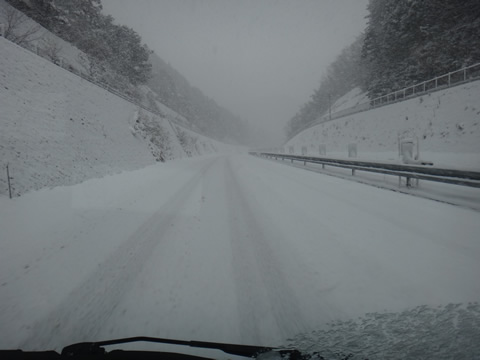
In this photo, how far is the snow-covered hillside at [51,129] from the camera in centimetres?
712

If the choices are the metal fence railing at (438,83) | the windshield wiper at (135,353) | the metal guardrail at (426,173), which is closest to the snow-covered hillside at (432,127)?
the metal fence railing at (438,83)

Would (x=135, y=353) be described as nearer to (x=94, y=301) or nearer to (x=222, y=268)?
(x=94, y=301)

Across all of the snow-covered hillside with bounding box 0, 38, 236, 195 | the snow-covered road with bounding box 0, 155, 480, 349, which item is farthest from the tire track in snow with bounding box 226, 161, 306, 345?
the snow-covered hillside with bounding box 0, 38, 236, 195

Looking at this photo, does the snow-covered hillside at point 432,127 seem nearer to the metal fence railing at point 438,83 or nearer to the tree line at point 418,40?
the metal fence railing at point 438,83

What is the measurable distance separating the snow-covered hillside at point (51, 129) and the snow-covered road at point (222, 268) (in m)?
2.47

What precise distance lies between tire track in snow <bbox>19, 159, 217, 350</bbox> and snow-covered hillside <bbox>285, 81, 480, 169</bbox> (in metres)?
11.0

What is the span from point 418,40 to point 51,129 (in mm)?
31824

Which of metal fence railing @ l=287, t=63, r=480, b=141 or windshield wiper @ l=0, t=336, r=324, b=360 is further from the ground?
metal fence railing @ l=287, t=63, r=480, b=141

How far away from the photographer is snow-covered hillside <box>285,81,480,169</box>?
41.2 ft

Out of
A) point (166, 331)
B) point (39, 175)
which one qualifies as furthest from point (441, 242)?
point (39, 175)

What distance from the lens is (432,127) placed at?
1538 centimetres

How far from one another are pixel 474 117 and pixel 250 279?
1758 cm

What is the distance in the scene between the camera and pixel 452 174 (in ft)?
18.1

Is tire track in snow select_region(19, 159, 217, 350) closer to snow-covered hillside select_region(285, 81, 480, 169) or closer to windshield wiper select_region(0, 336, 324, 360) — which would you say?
windshield wiper select_region(0, 336, 324, 360)
